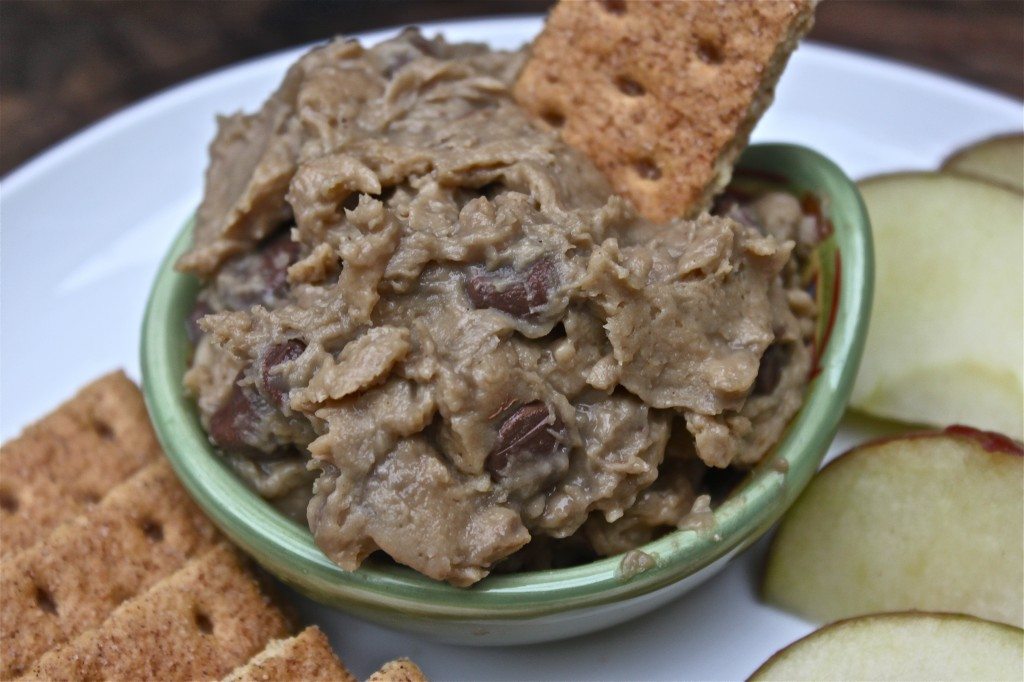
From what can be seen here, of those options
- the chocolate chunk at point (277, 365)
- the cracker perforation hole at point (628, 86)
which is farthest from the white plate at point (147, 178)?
the cracker perforation hole at point (628, 86)

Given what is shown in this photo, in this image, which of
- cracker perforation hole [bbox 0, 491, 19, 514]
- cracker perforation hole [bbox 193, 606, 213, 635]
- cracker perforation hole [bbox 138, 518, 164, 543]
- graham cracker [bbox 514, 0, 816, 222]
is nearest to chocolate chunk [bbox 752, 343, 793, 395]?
graham cracker [bbox 514, 0, 816, 222]

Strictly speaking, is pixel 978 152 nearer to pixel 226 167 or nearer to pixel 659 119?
pixel 659 119

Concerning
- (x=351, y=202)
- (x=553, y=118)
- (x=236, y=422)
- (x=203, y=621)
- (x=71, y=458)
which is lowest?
(x=203, y=621)

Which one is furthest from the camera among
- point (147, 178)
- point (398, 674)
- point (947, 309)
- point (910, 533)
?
point (147, 178)

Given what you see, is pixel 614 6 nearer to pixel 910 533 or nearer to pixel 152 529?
pixel 910 533

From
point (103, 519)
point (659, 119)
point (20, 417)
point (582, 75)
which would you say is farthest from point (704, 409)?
point (20, 417)

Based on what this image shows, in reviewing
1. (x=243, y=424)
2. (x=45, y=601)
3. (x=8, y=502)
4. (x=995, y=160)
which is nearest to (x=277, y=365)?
(x=243, y=424)

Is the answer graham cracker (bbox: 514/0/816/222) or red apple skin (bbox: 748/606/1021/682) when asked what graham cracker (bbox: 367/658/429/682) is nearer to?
red apple skin (bbox: 748/606/1021/682)
